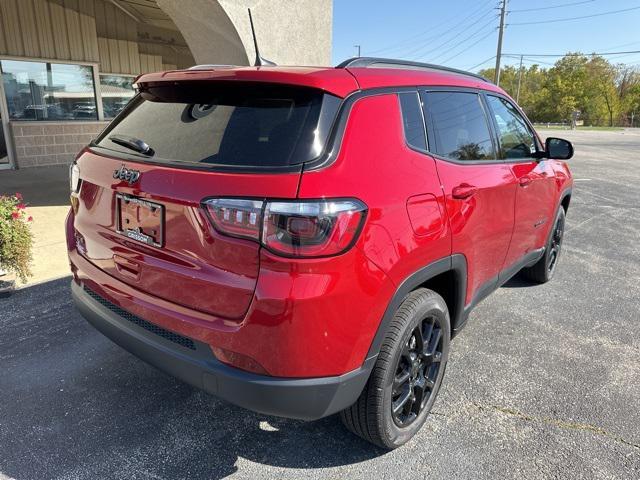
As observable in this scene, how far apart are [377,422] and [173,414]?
119cm

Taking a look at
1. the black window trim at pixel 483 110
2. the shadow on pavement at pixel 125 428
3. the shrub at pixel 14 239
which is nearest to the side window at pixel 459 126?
the black window trim at pixel 483 110

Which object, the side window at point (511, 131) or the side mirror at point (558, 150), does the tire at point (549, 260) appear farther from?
the side window at point (511, 131)

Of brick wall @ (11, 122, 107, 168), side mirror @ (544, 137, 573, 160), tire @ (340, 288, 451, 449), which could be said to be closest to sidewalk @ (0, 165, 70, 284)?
brick wall @ (11, 122, 107, 168)

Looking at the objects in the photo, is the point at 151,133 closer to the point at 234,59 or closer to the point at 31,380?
the point at 31,380

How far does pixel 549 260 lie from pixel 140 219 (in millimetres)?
4087

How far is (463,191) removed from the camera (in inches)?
100

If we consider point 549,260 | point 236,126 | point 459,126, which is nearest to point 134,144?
point 236,126

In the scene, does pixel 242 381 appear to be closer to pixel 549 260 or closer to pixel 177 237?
pixel 177 237

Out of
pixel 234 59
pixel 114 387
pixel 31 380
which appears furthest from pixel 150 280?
pixel 234 59

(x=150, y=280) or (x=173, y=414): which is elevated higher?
(x=150, y=280)

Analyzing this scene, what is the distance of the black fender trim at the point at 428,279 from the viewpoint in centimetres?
204

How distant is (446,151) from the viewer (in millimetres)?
2568

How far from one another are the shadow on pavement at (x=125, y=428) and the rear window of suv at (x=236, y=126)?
4.76 feet

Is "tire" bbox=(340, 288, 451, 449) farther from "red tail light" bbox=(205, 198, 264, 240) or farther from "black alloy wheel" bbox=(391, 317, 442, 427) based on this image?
"red tail light" bbox=(205, 198, 264, 240)
